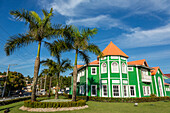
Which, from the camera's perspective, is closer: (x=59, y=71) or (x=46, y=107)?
(x=46, y=107)

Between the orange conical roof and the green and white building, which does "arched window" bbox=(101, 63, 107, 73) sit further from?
the orange conical roof

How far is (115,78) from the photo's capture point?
70.6ft

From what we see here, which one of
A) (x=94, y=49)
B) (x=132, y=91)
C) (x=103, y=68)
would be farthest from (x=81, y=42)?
(x=132, y=91)

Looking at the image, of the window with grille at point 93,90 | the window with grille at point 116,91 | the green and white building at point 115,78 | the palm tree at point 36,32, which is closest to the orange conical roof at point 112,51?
the green and white building at point 115,78

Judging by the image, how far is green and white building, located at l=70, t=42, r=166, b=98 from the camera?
21438 mm

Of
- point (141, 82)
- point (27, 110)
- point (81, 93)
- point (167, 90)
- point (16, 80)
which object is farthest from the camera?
point (16, 80)

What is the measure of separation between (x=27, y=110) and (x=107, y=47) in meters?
18.8

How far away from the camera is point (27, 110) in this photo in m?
10.6

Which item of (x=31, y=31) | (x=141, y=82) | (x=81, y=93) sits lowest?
(x=81, y=93)

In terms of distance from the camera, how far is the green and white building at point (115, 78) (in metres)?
21.4

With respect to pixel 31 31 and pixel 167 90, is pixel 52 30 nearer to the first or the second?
pixel 31 31

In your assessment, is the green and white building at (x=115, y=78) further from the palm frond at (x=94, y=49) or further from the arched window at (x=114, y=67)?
the palm frond at (x=94, y=49)

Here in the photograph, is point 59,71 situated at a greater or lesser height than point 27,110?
greater

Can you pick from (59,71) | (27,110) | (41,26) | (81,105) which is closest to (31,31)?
(41,26)
